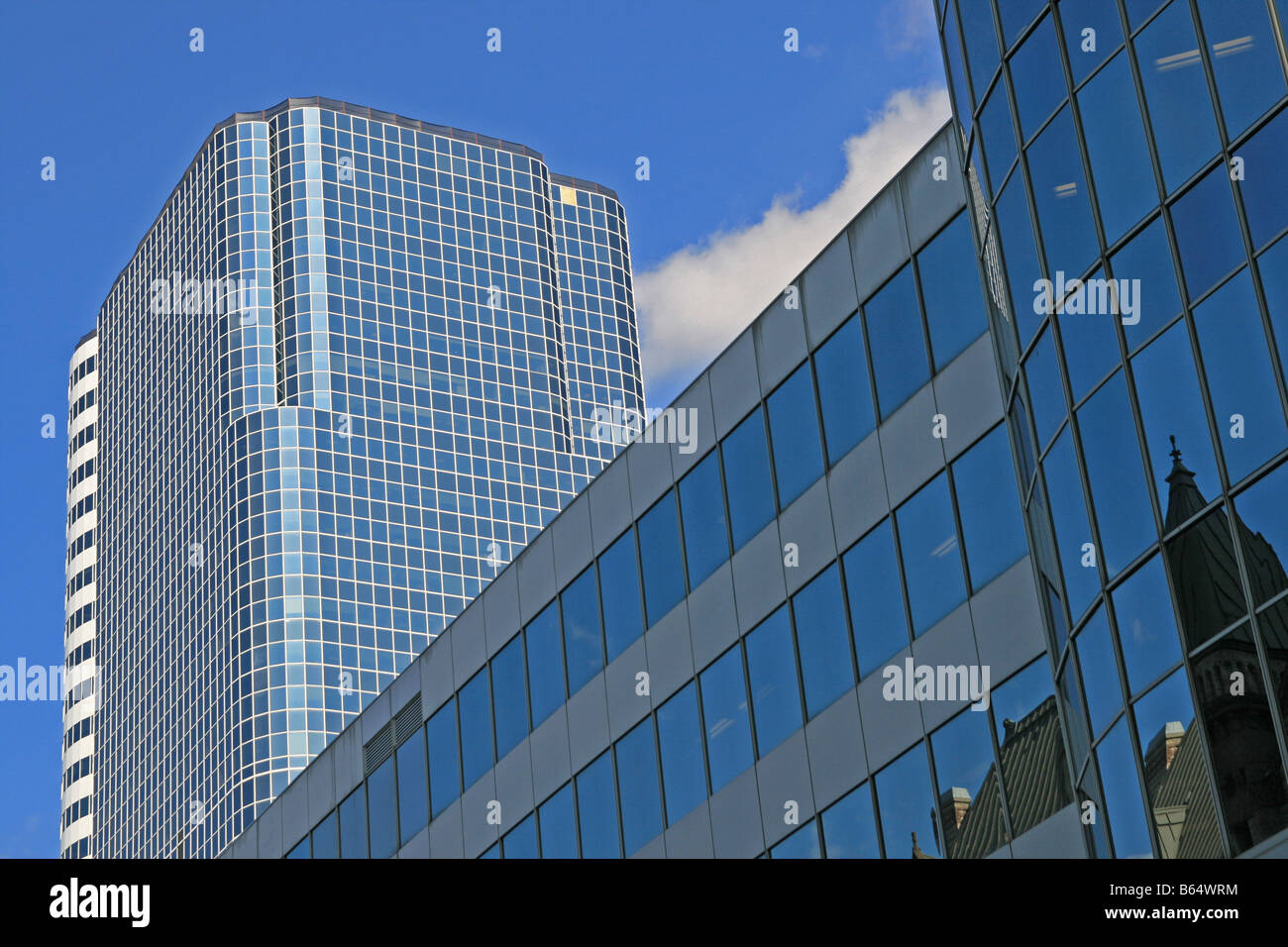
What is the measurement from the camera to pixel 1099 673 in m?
19.6

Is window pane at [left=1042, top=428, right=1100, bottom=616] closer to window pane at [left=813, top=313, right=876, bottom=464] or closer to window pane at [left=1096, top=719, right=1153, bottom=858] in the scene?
window pane at [left=1096, top=719, right=1153, bottom=858]

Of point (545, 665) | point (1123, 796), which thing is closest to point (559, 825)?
point (545, 665)

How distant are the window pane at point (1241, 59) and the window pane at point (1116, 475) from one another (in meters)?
2.84

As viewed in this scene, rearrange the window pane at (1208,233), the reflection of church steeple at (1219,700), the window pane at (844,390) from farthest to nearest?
the window pane at (844,390)
the window pane at (1208,233)
the reflection of church steeple at (1219,700)

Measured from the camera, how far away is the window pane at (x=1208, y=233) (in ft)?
59.5

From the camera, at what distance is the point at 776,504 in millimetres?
31000

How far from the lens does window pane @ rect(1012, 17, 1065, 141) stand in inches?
832

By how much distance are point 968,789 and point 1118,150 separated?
382 inches

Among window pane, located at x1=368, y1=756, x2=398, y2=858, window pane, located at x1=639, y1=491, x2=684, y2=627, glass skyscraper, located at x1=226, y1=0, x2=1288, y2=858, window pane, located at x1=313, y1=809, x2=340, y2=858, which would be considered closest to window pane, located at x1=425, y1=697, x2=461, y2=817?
glass skyscraper, located at x1=226, y1=0, x2=1288, y2=858

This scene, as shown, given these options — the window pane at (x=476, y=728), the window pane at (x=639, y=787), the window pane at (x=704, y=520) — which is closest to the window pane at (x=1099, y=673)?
the window pane at (x=704, y=520)

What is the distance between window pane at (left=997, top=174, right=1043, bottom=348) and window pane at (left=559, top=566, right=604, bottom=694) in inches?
599
